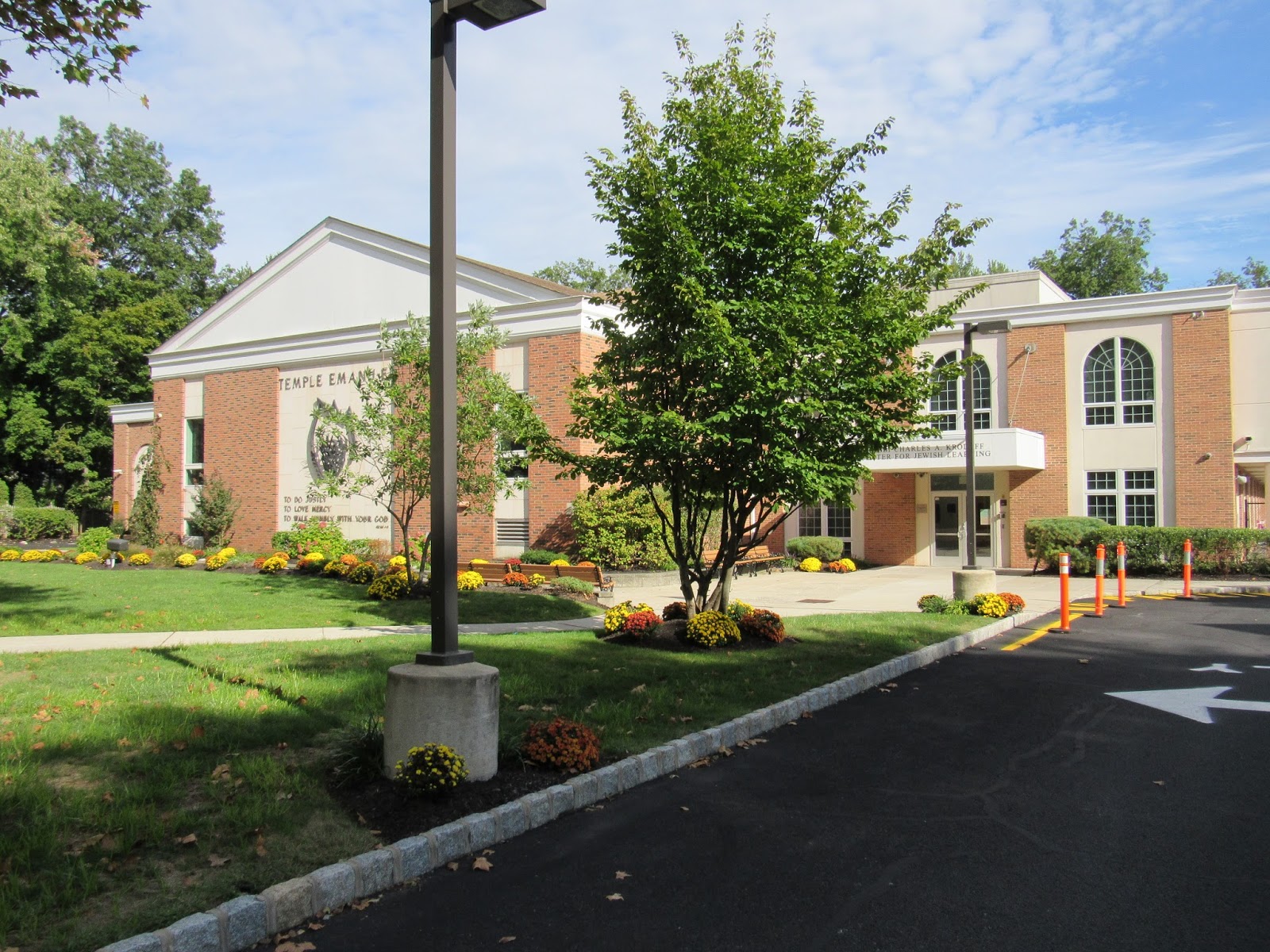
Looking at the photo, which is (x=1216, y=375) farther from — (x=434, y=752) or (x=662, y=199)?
(x=434, y=752)

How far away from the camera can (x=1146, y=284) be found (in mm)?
53844

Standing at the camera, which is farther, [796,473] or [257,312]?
[257,312]

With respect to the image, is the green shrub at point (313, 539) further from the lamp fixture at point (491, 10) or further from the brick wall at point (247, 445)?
the lamp fixture at point (491, 10)

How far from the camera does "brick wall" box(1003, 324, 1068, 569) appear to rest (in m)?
27.8

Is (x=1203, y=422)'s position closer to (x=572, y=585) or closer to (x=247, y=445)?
(x=572, y=585)

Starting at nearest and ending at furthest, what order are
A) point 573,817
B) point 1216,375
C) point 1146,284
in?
point 573,817, point 1216,375, point 1146,284

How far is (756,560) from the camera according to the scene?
87.0ft

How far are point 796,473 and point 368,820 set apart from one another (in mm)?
6744

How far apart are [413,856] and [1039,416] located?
27.3 meters

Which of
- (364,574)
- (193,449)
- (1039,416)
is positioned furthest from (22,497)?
(1039,416)

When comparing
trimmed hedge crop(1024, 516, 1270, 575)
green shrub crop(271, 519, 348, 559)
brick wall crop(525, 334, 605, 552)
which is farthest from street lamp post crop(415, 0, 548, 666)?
trimmed hedge crop(1024, 516, 1270, 575)

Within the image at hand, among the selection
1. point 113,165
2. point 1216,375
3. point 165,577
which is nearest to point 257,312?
point 165,577

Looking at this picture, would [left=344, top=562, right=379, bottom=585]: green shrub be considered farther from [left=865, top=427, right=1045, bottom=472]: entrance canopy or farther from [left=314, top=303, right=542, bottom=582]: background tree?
[left=865, top=427, right=1045, bottom=472]: entrance canopy

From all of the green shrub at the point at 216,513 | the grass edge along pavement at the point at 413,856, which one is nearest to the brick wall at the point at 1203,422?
the grass edge along pavement at the point at 413,856
